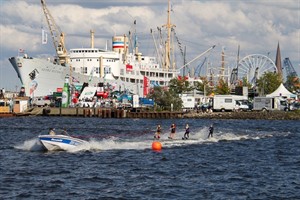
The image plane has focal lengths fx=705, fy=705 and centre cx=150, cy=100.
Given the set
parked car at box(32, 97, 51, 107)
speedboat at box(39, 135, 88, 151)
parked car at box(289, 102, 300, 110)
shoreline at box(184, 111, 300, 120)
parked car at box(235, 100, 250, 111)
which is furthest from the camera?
parked car at box(32, 97, 51, 107)

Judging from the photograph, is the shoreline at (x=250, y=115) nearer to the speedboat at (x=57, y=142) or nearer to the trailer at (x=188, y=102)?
the trailer at (x=188, y=102)

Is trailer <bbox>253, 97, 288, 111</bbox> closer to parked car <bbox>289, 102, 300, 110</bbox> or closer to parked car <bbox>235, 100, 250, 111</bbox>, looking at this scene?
parked car <bbox>289, 102, 300, 110</bbox>

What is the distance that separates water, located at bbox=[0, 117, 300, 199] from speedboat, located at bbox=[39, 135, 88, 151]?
0.98 meters

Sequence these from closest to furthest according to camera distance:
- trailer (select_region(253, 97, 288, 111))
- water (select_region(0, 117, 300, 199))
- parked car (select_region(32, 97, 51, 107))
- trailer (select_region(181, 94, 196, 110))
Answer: water (select_region(0, 117, 300, 199)) < trailer (select_region(253, 97, 288, 111)) < parked car (select_region(32, 97, 51, 107)) < trailer (select_region(181, 94, 196, 110))

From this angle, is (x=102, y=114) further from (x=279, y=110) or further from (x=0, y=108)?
(x=279, y=110)

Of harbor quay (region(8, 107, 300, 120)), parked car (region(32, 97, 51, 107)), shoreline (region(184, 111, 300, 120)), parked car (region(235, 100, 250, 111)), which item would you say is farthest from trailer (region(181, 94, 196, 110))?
parked car (region(32, 97, 51, 107))

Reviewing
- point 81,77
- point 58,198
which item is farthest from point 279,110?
point 58,198

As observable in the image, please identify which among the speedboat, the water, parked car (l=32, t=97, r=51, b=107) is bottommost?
the water

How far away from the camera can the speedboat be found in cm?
6281

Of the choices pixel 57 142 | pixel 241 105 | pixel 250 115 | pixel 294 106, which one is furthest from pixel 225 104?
pixel 57 142

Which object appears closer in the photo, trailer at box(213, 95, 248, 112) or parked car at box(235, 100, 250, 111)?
trailer at box(213, 95, 248, 112)

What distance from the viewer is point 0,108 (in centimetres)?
15425

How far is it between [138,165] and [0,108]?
103796 mm

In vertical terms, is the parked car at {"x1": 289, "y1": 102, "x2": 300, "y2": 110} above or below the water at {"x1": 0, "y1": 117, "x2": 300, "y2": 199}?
above
